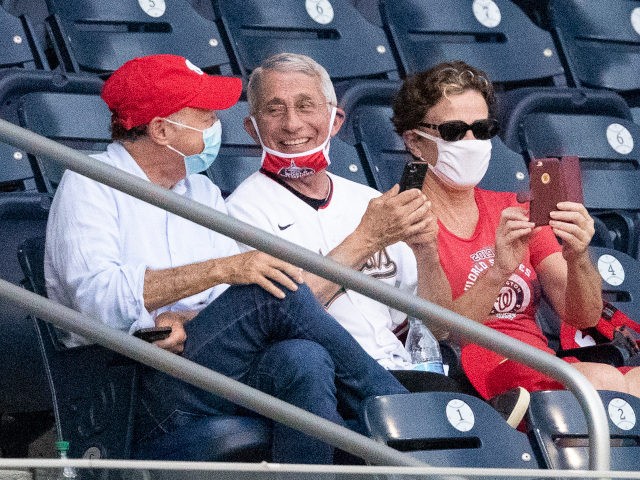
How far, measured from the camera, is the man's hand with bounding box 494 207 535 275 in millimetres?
2850

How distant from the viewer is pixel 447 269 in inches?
119

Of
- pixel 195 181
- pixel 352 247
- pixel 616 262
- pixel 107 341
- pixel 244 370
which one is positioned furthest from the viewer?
pixel 616 262

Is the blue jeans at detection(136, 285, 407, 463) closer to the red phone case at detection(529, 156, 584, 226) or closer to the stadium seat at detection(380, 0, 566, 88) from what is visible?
the red phone case at detection(529, 156, 584, 226)

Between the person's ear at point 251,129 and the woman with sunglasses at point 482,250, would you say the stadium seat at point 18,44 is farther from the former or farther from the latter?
the woman with sunglasses at point 482,250

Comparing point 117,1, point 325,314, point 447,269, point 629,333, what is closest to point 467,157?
point 447,269

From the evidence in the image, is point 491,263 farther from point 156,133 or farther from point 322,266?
point 322,266

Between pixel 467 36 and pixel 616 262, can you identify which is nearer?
pixel 616 262

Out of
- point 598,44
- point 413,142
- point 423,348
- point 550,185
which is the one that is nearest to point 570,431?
point 423,348

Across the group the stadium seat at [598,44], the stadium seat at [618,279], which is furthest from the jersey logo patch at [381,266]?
the stadium seat at [598,44]

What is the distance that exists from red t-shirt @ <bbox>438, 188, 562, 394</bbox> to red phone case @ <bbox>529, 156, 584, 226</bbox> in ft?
0.86

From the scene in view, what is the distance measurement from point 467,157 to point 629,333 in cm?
53

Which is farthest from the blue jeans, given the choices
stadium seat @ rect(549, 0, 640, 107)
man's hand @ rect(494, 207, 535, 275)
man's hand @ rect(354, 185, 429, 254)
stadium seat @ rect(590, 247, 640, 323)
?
stadium seat @ rect(549, 0, 640, 107)

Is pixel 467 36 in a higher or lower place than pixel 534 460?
higher

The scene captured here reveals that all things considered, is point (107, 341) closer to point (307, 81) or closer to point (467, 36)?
point (307, 81)
